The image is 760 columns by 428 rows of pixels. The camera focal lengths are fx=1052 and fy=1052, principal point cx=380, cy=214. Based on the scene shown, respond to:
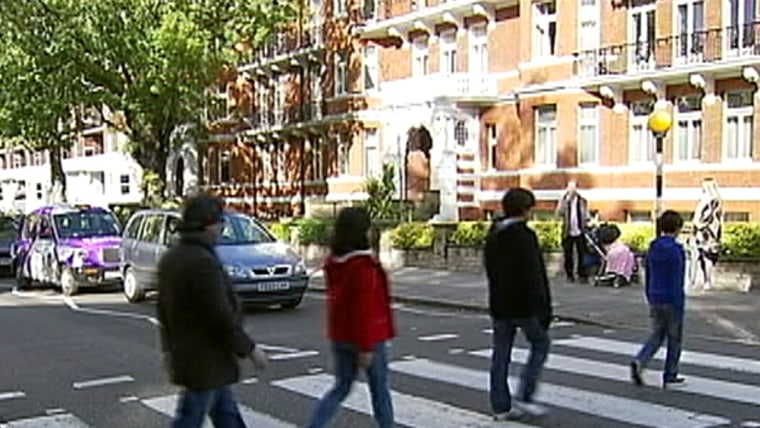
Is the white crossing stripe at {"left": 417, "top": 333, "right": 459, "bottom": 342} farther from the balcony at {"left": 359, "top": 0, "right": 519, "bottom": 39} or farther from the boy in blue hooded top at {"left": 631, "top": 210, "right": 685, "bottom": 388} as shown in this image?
the balcony at {"left": 359, "top": 0, "right": 519, "bottom": 39}

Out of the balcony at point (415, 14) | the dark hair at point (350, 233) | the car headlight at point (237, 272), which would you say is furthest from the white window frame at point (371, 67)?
the dark hair at point (350, 233)

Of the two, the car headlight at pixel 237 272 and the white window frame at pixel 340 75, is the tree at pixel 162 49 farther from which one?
the car headlight at pixel 237 272

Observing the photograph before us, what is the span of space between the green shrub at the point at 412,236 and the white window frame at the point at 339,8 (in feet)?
66.1

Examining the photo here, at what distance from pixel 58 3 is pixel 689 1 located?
18127mm

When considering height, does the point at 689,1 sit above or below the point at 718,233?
above

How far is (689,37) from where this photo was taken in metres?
28.5

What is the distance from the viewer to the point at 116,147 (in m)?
76.7

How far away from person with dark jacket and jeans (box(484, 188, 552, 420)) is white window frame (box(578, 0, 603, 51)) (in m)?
24.1

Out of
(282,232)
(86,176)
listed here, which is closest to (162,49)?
(282,232)

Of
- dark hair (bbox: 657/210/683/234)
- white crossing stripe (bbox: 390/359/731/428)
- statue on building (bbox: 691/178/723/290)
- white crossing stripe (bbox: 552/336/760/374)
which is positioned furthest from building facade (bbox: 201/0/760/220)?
white crossing stripe (bbox: 390/359/731/428)

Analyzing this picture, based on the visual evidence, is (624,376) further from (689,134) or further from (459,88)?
(459,88)

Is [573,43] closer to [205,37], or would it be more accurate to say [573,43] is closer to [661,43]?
[661,43]

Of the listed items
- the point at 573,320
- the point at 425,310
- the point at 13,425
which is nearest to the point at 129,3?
the point at 425,310

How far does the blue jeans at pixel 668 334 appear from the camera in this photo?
955 centimetres
